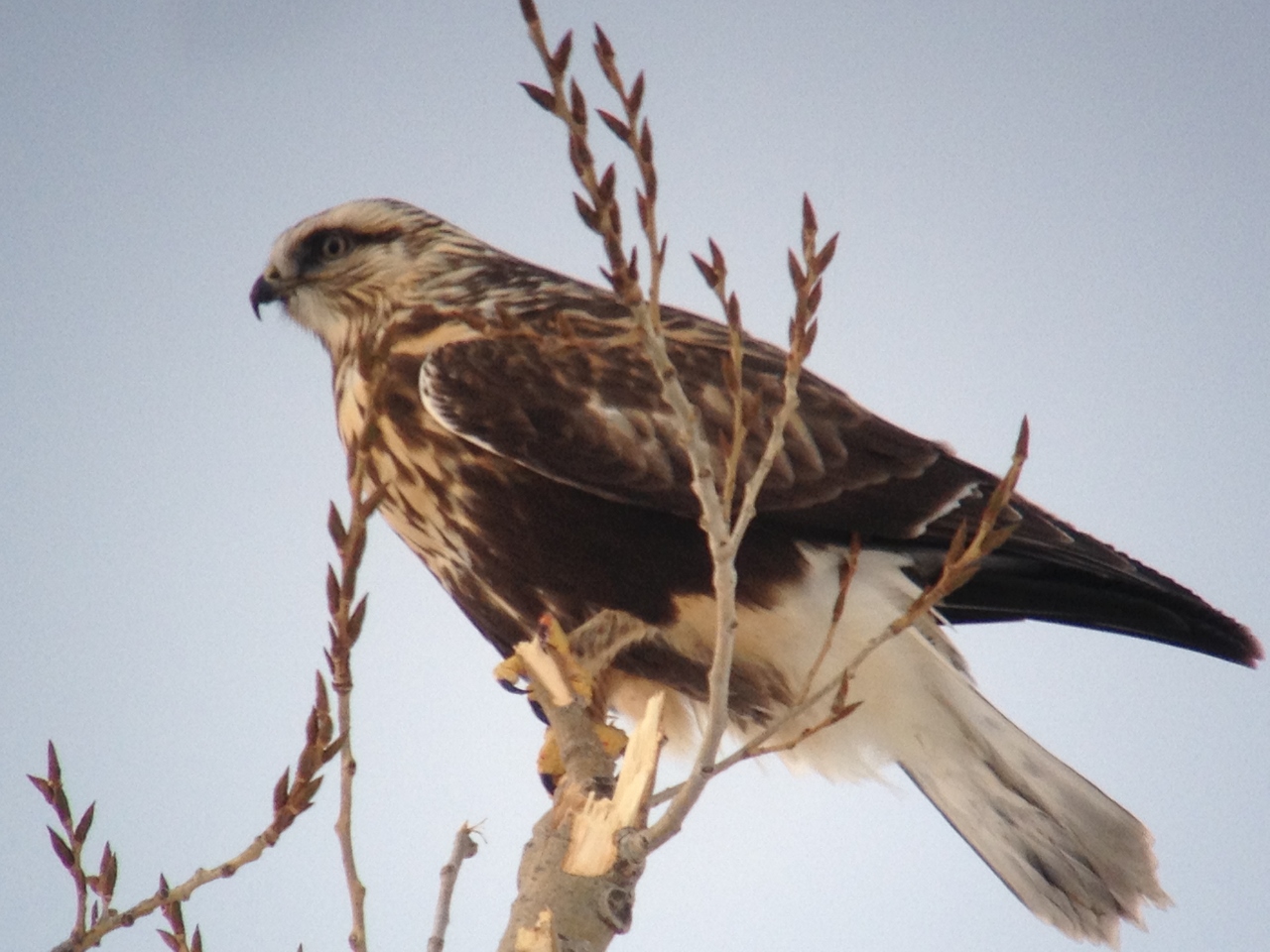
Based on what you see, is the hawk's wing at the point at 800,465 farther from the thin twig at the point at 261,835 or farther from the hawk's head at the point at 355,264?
the thin twig at the point at 261,835

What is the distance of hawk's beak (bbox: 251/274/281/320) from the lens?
15.1 feet

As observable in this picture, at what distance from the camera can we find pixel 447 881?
225cm

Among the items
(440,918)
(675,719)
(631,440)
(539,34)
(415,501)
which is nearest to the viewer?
(539,34)

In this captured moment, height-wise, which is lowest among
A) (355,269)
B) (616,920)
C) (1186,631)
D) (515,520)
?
(616,920)

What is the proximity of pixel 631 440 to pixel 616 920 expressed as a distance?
1417 millimetres

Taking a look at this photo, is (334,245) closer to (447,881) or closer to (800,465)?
(800,465)

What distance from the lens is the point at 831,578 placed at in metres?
3.53

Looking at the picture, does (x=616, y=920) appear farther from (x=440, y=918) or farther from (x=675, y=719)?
(x=675, y=719)

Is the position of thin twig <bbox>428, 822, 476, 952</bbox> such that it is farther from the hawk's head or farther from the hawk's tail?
the hawk's head

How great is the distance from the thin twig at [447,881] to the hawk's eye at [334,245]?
259 cm

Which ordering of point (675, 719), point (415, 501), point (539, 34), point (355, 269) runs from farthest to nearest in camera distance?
point (355, 269) < point (675, 719) < point (415, 501) < point (539, 34)

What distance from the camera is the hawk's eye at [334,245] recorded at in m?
4.59

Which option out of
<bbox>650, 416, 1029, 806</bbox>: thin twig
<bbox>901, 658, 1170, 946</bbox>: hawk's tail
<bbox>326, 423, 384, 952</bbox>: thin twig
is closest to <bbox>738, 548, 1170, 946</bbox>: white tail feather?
<bbox>901, 658, 1170, 946</bbox>: hawk's tail

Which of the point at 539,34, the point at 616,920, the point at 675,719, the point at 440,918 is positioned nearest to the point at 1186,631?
the point at 675,719
